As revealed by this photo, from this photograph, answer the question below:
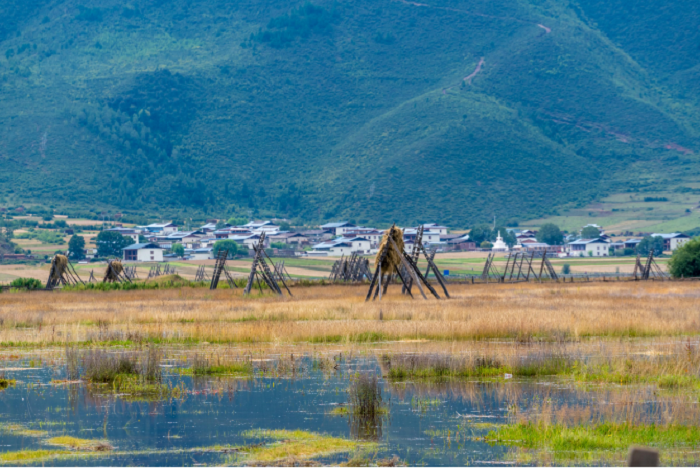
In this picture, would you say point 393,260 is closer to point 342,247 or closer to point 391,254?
point 391,254

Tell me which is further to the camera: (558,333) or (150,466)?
(558,333)

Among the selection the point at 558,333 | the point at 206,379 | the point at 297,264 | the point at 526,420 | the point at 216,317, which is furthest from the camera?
the point at 297,264

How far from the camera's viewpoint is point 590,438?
44.9 feet

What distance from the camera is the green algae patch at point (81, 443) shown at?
45.4ft

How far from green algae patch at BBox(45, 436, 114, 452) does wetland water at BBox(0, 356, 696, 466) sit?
16 centimetres

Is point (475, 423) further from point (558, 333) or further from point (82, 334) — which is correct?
point (82, 334)

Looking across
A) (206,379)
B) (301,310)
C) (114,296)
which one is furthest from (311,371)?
→ (114,296)

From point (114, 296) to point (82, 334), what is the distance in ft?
76.9

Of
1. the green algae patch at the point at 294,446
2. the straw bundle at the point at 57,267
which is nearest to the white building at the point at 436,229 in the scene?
the straw bundle at the point at 57,267

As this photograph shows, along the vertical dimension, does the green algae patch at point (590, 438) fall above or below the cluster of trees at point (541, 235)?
below

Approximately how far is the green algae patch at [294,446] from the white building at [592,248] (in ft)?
521

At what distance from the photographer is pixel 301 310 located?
35562 mm

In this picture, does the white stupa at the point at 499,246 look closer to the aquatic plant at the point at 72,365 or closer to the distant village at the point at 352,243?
the distant village at the point at 352,243

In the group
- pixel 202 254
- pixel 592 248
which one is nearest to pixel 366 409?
pixel 592 248
